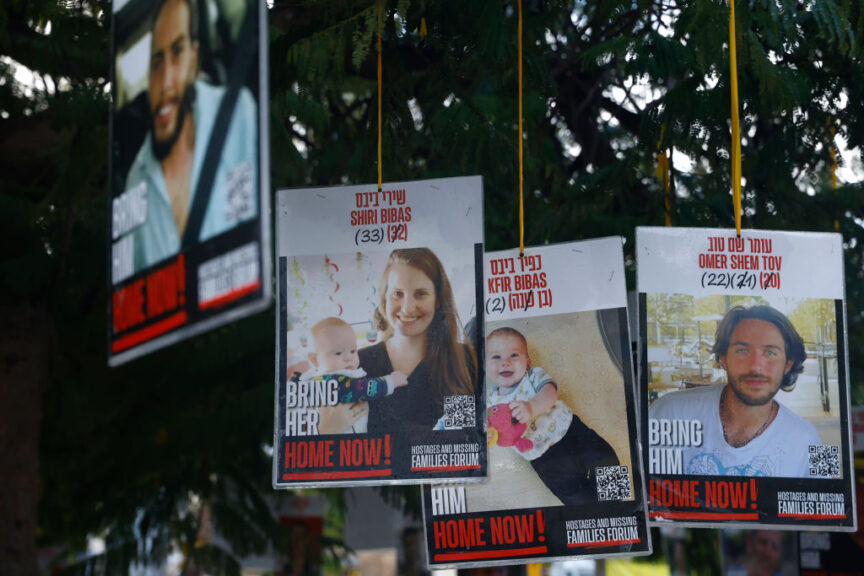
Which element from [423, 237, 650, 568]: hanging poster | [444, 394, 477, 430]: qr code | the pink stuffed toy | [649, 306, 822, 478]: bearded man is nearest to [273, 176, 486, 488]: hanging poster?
[444, 394, 477, 430]: qr code

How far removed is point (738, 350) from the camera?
186 inches

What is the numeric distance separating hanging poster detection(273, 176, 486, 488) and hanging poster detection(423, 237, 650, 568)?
33cm

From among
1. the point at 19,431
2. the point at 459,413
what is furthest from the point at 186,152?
the point at 19,431

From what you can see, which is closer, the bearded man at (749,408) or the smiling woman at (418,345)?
the smiling woman at (418,345)

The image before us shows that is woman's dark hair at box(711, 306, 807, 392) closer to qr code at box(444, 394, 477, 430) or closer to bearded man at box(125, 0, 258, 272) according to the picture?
qr code at box(444, 394, 477, 430)

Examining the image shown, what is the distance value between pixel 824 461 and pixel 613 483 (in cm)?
85

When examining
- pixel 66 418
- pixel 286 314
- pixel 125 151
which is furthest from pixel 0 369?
pixel 125 151

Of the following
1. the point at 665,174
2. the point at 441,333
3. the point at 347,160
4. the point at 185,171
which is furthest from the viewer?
the point at 347,160

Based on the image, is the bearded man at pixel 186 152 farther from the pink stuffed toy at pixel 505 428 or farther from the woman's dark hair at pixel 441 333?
the pink stuffed toy at pixel 505 428

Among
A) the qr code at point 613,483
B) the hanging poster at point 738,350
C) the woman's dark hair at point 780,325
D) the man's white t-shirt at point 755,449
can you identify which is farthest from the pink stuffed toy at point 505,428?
the woman's dark hair at point 780,325

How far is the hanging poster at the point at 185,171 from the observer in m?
2.79

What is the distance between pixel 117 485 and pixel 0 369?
2035 mm

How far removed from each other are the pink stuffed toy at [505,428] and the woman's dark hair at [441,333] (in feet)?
1.75

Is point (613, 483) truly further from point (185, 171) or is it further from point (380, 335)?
point (185, 171)
